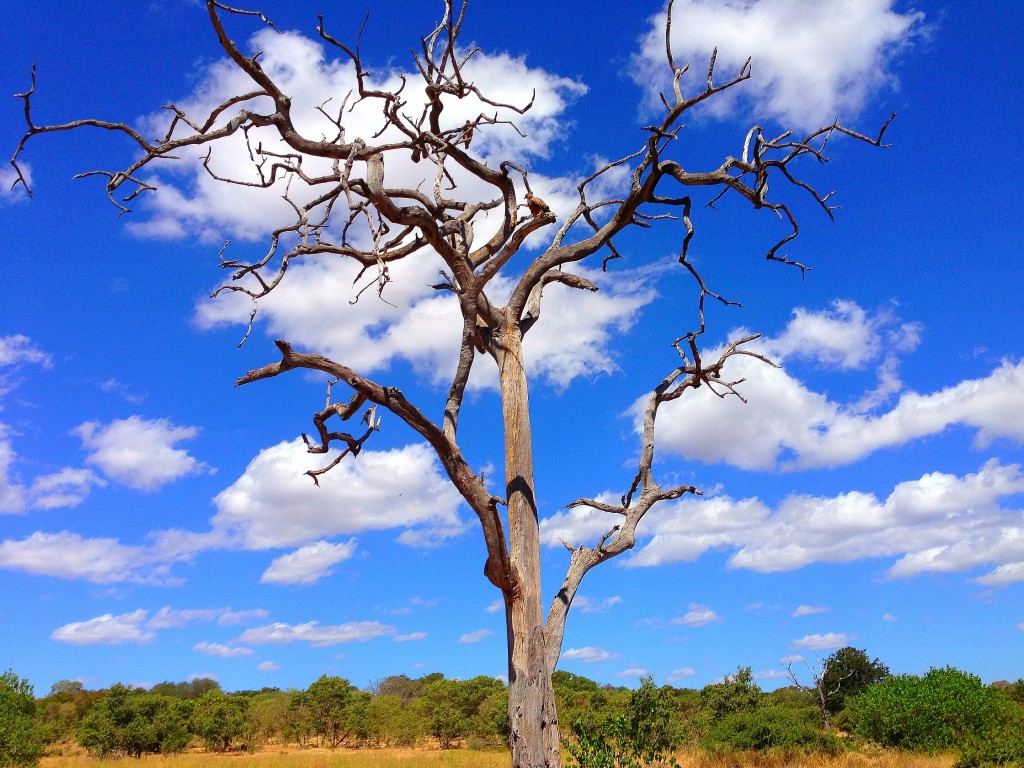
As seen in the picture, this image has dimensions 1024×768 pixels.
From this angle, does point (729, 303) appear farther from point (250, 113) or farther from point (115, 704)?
point (115, 704)

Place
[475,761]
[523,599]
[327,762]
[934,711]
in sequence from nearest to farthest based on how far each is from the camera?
[523,599], [934,711], [475,761], [327,762]

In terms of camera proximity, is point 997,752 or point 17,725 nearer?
point 997,752

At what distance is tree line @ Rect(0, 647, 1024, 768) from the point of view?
11.7 m

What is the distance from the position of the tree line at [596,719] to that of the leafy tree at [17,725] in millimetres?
26

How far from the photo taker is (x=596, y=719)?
1697 cm

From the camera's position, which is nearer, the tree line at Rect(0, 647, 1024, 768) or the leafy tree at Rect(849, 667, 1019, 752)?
the tree line at Rect(0, 647, 1024, 768)

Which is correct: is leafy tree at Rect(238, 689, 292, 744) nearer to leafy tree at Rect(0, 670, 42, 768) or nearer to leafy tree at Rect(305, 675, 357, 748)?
leafy tree at Rect(305, 675, 357, 748)

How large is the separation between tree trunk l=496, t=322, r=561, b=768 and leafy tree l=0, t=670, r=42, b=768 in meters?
13.3

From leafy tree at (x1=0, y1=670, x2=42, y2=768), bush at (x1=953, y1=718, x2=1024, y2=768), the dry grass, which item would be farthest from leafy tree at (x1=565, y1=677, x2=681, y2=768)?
Result: leafy tree at (x1=0, y1=670, x2=42, y2=768)

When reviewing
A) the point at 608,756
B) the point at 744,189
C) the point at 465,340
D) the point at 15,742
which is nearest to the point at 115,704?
the point at 15,742

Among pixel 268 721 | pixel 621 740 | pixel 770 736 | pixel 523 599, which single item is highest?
pixel 523 599

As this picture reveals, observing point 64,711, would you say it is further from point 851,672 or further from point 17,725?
point 851,672

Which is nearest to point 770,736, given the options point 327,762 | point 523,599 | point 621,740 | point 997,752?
point 997,752

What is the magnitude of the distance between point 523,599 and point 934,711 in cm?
1219
